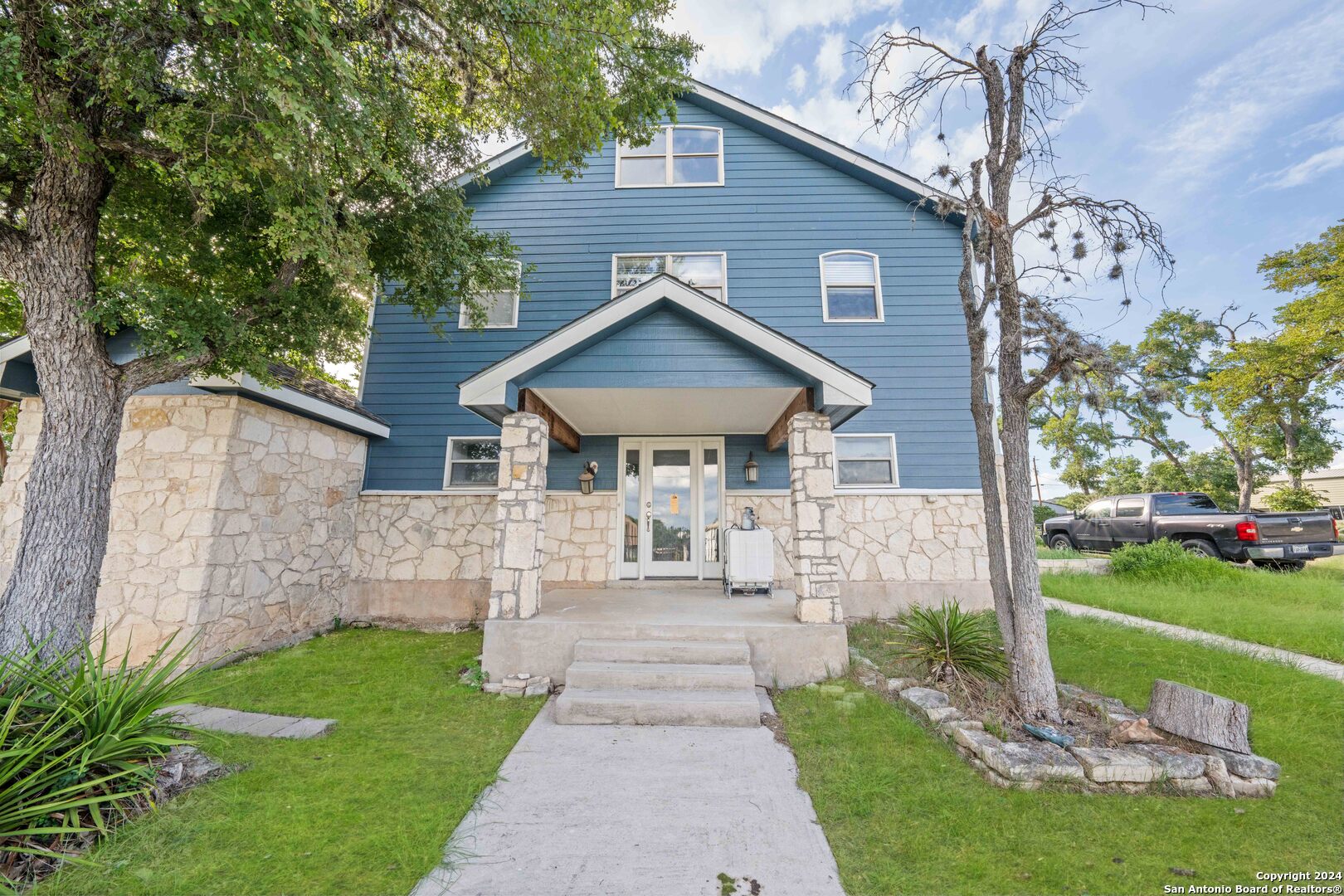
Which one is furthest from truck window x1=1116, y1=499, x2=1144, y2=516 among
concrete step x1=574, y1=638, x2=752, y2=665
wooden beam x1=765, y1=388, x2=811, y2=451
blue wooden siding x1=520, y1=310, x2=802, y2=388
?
concrete step x1=574, y1=638, x2=752, y2=665

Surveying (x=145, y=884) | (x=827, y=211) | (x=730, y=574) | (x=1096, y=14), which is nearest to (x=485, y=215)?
(x=827, y=211)

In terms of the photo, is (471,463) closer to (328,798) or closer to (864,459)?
(328,798)

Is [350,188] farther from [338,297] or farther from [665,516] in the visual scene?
[665,516]

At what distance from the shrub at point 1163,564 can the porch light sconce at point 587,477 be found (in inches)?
393

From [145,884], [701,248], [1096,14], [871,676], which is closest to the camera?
[145,884]

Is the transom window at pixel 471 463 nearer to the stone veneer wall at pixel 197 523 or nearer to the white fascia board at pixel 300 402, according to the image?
the white fascia board at pixel 300 402

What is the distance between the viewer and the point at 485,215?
28.2ft

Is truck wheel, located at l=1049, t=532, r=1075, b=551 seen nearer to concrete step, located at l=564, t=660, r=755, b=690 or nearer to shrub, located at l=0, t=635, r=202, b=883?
concrete step, located at l=564, t=660, r=755, b=690

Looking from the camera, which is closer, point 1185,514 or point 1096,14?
point 1096,14

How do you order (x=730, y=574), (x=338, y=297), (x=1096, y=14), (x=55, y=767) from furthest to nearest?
1. (x=730, y=574)
2. (x=338, y=297)
3. (x=1096, y=14)
4. (x=55, y=767)

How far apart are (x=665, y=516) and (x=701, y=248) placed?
446cm

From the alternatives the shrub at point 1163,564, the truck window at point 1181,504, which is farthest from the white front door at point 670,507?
the truck window at point 1181,504

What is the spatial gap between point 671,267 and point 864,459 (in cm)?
442

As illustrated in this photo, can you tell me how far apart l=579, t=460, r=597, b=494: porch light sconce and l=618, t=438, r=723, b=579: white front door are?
1.57ft
